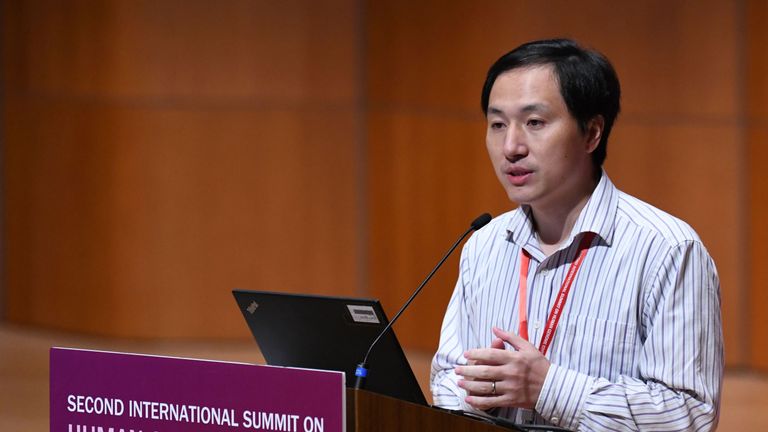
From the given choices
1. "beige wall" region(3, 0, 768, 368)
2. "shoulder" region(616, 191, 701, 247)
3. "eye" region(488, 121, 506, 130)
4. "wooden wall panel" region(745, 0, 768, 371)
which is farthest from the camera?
"beige wall" region(3, 0, 768, 368)

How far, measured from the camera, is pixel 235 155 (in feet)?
21.4

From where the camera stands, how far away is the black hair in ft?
7.32

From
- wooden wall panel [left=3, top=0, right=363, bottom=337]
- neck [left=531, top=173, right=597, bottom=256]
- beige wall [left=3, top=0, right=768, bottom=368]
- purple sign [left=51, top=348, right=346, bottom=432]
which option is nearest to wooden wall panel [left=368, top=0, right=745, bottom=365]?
beige wall [left=3, top=0, right=768, bottom=368]

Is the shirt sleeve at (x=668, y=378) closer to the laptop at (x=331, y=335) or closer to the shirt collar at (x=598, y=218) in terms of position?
the shirt collar at (x=598, y=218)

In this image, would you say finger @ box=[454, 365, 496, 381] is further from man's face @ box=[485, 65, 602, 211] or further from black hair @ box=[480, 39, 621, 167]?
black hair @ box=[480, 39, 621, 167]

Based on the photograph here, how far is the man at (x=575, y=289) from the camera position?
2.09 meters

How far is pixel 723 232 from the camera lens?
5.66 m

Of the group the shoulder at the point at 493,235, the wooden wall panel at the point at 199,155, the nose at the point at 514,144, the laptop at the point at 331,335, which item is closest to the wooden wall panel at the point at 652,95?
the wooden wall panel at the point at 199,155

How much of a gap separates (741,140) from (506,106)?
146 inches

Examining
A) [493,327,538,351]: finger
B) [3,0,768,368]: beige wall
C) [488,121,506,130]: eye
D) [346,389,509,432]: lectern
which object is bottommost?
[346,389,509,432]: lectern

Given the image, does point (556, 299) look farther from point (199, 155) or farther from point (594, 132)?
point (199, 155)

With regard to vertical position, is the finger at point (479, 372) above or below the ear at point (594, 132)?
below

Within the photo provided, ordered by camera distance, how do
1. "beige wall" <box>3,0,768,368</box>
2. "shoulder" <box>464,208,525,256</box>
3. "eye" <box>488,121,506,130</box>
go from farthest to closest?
1. "beige wall" <box>3,0,768,368</box>
2. "shoulder" <box>464,208,525,256</box>
3. "eye" <box>488,121,506,130</box>

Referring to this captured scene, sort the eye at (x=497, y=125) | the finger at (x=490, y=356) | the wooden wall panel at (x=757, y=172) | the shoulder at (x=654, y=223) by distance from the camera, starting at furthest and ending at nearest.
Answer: the wooden wall panel at (x=757, y=172) < the eye at (x=497, y=125) < the shoulder at (x=654, y=223) < the finger at (x=490, y=356)
